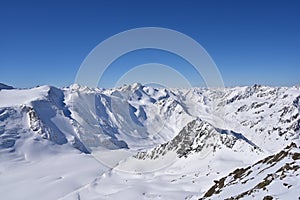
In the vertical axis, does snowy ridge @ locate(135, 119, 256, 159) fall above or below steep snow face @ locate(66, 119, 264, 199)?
above

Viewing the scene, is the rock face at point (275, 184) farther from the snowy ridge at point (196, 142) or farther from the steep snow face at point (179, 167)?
the snowy ridge at point (196, 142)

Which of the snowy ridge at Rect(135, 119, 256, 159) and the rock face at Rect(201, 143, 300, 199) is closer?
the rock face at Rect(201, 143, 300, 199)

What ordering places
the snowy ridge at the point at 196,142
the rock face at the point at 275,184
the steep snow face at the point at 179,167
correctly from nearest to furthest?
the rock face at the point at 275,184
the steep snow face at the point at 179,167
the snowy ridge at the point at 196,142

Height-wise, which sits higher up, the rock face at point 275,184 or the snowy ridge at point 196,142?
the snowy ridge at point 196,142

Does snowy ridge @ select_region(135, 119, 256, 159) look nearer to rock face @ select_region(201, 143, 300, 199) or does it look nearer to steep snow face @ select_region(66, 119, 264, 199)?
steep snow face @ select_region(66, 119, 264, 199)

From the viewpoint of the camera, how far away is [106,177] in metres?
115

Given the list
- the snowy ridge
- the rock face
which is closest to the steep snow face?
the snowy ridge

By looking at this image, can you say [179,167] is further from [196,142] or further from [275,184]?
[275,184]

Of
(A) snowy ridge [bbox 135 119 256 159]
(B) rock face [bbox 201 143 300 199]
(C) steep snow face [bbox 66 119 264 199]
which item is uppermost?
(A) snowy ridge [bbox 135 119 256 159]

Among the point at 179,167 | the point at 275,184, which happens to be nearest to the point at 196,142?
the point at 179,167

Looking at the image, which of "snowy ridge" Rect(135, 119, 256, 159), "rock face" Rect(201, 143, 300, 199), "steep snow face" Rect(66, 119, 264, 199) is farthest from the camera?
"snowy ridge" Rect(135, 119, 256, 159)

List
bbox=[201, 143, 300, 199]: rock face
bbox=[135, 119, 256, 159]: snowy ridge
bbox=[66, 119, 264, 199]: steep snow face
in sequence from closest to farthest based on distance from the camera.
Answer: bbox=[201, 143, 300, 199]: rock face < bbox=[66, 119, 264, 199]: steep snow face < bbox=[135, 119, 256, 159]: snowy ridge

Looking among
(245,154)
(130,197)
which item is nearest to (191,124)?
(245,154)

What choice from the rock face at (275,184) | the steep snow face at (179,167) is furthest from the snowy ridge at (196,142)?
the rock face at (275,184)
